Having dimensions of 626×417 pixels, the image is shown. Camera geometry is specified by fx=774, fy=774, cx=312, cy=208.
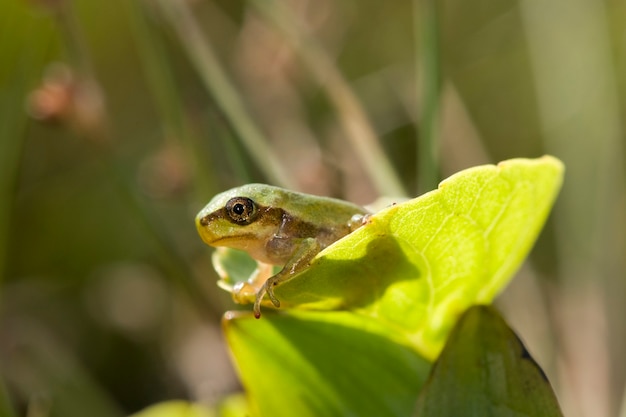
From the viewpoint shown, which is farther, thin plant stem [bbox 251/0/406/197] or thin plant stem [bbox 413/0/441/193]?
thin plant stem [bbox 251/0/406/197]

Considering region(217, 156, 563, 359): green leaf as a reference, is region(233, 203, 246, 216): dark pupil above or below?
above

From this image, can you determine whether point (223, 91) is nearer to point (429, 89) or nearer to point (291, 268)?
point (429, 89)

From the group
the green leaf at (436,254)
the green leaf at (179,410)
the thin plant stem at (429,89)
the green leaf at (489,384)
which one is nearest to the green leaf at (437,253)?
the green leaf at (436,254)

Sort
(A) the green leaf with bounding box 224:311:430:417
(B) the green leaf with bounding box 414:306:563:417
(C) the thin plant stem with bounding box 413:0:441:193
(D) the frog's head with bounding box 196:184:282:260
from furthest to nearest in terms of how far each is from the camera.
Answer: (C) the thin plant stem with bounding box 413:0:441:193 → (D) the frog's head with bounding box 196:184:282:260 → (A) the green leaf with bounding box 224:311:430:417 → (B) the green leaf with bounding box 414:306:563:417

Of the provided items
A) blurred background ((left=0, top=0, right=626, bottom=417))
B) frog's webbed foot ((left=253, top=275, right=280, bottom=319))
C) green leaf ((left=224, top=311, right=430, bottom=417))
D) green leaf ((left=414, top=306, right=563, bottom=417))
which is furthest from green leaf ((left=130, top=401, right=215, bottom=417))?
blurred background ((left=0, top=0, right=626, bottom=417))

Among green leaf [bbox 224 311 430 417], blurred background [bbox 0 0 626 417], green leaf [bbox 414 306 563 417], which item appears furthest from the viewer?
blurred background [bbox 0 0 626 417]

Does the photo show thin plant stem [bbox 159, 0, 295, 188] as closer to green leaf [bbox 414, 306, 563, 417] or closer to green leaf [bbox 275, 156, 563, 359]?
green leaf [bbox 275, 156, 563, 359]

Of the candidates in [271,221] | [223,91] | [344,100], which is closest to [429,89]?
[344,100]

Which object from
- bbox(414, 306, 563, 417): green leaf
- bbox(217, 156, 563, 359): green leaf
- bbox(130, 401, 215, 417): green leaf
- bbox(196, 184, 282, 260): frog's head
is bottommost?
bbox(414, 306, 563, 417): green leaf
